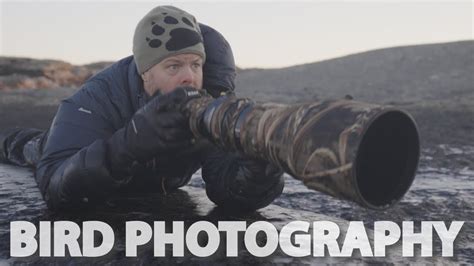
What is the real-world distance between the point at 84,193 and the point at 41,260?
0.49 meters

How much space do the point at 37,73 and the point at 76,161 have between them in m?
21.3

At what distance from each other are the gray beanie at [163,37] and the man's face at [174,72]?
0.03 meters

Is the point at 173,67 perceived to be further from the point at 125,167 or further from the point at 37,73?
the point at 37,73

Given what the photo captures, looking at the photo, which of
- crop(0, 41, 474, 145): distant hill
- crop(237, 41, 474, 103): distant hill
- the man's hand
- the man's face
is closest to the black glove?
the man's hand

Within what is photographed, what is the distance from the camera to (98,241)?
233 centimetres

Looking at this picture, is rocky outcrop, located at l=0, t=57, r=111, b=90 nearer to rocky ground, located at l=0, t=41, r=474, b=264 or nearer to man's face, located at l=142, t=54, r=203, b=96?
rocky ground, located at l=0, t=41, r=474, b=264

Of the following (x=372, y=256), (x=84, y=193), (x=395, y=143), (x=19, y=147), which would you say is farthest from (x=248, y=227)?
(x=19, y=147)

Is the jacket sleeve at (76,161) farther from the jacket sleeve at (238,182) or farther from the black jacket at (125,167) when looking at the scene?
the jacket sleeve at (238,182)

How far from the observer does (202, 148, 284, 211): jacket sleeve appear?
2586mm

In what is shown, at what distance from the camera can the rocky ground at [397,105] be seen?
119 inches

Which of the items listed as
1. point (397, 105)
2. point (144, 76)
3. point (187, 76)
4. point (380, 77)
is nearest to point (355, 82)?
point (380, 77)

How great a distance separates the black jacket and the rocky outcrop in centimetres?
1756

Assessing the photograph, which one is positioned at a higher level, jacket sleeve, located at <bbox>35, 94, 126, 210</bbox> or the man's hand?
the man's hand

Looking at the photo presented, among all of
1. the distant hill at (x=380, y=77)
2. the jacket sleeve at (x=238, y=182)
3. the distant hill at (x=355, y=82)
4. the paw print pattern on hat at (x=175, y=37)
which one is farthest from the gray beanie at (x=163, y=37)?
the distant hill at (x=380, y=77)
